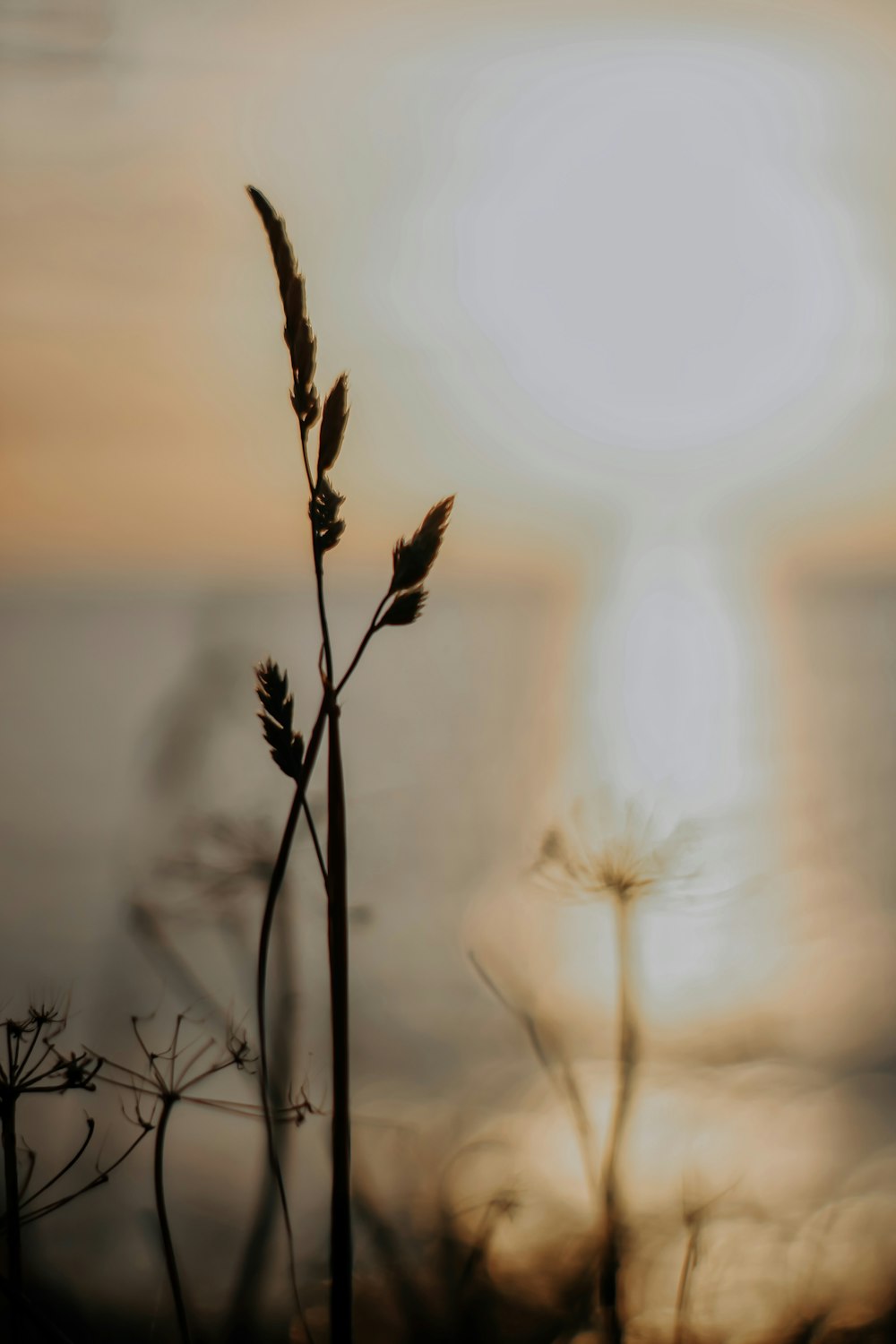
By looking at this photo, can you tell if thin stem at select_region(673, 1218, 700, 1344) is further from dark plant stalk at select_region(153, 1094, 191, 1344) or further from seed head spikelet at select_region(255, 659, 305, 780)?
seed head spikelet at select_region(255, 659, 305, 780)

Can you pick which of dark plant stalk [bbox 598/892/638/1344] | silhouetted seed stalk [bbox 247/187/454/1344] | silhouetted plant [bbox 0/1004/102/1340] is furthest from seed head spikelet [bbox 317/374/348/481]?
dark plant stalk [bbox 598/892/638/1344]

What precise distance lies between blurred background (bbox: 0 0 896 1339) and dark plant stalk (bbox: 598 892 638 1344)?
37 millimetres

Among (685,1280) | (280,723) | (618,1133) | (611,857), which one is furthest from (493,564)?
(280,723)

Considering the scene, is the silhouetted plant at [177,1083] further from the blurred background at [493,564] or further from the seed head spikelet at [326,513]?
the seed head spikelet at [326,513]

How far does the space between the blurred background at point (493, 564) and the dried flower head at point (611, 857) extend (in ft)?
0.06

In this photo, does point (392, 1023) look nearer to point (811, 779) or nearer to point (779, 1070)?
point (779, 1070)

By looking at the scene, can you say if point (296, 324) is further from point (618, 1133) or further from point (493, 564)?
point (493, 564)

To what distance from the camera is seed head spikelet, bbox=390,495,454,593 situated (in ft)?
1.50

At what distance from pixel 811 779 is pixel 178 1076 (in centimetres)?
82

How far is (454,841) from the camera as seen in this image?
119 centimetres

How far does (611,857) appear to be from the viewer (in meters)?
1.09

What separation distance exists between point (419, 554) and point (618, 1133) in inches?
25.0

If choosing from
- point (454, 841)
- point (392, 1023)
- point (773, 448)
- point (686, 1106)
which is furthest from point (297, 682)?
point (773, 448)

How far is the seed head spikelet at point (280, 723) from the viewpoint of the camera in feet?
1.50
